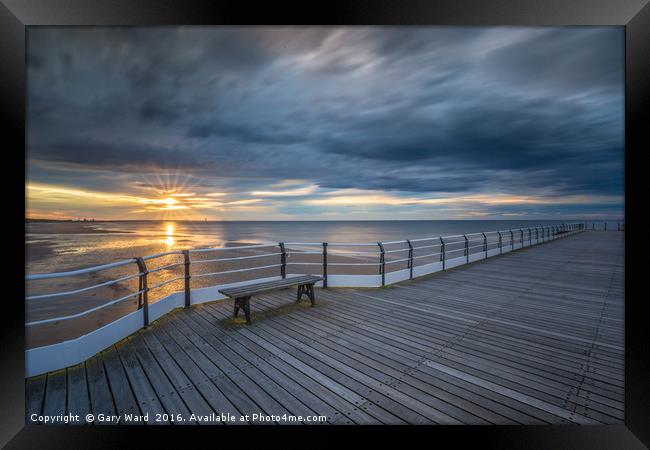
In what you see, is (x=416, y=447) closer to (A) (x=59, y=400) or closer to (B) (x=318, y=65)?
(A) (x=59, y=400)

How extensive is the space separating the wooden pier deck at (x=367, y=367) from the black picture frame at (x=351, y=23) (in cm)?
13

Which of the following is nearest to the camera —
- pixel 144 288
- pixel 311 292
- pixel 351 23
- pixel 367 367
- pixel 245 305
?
pixel 351 23

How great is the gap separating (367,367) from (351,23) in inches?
129

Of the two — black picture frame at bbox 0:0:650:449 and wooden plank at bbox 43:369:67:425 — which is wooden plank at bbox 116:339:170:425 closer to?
black picture frame at bbox 0:0:650:449

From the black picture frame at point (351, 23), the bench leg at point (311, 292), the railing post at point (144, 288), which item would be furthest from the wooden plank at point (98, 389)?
the bench leg at point (311, 292)

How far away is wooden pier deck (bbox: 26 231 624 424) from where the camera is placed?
7.09 ft

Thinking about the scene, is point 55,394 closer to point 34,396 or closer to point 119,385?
point 34,396

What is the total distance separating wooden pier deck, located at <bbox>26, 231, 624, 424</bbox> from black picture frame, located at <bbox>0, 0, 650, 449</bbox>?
0.42 ft

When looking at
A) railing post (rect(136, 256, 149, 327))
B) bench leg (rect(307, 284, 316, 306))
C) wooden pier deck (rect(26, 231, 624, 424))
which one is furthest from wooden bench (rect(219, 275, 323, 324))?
railing post (rect(136, 256, 149, 327))

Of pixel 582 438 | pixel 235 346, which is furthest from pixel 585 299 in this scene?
pixel 235 346

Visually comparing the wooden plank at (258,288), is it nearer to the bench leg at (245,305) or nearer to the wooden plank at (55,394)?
the bench leg at (245,305)

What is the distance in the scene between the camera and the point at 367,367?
2723mm

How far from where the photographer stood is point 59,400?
2256 millimetres

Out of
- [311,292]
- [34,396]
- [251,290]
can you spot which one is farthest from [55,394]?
[311,292]
